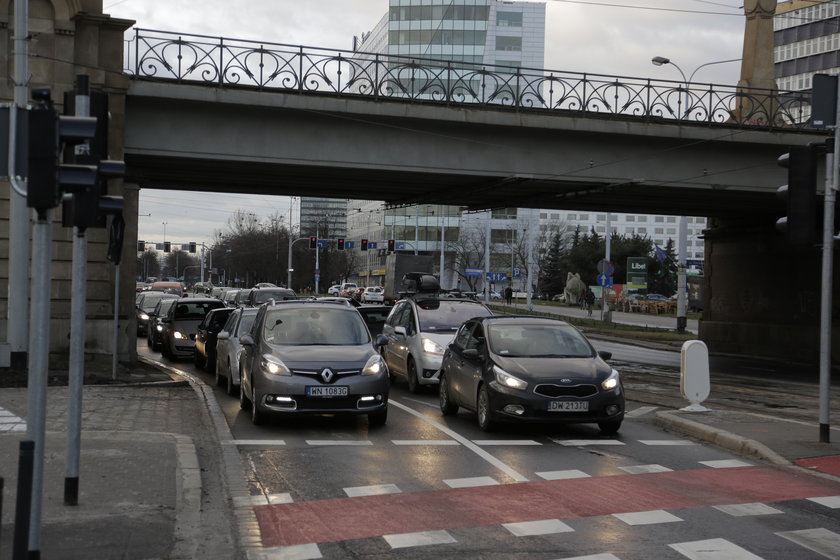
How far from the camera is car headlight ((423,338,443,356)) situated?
17.1 metres

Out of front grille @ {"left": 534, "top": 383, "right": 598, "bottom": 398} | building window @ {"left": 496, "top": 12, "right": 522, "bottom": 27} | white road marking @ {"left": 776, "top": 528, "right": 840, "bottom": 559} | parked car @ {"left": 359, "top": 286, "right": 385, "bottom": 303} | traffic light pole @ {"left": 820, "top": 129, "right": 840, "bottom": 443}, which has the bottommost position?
parked car @ {"left": 359, "top": 286, "right": 385, "bottom": 303}

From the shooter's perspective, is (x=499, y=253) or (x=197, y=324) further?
(x=499, y=253)

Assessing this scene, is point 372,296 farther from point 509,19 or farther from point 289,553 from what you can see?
point 289,553

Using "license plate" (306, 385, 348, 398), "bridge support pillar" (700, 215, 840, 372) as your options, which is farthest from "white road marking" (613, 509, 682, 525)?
"bridge support pillar" (700, 215, 840, 372)

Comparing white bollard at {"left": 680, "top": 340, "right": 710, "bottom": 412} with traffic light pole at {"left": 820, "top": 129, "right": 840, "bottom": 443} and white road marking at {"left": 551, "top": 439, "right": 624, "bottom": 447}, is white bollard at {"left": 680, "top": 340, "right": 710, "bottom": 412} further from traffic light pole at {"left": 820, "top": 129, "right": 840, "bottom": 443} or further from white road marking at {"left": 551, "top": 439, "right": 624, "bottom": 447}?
traffic light pole at {"left": 820, "top": 129, "right": 840, "bottom": 443}

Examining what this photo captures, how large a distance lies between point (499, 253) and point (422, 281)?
213 ft

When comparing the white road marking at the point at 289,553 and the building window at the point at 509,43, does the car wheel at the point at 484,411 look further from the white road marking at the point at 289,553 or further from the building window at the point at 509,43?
the building window at the point at 509,43

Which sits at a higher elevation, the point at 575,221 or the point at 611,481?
→ the point at 575,221

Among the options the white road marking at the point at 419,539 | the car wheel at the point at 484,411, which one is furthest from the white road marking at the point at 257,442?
the white road marking at the point at 419,539

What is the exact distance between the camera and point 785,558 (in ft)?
21.4

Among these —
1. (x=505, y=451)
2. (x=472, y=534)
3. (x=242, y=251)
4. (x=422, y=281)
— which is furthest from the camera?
(x=242, y=251)

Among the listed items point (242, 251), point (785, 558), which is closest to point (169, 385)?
point (785, 558)

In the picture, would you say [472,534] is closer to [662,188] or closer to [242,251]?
[662,188]

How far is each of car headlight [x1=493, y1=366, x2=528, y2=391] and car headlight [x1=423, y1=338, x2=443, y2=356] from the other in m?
4.69
